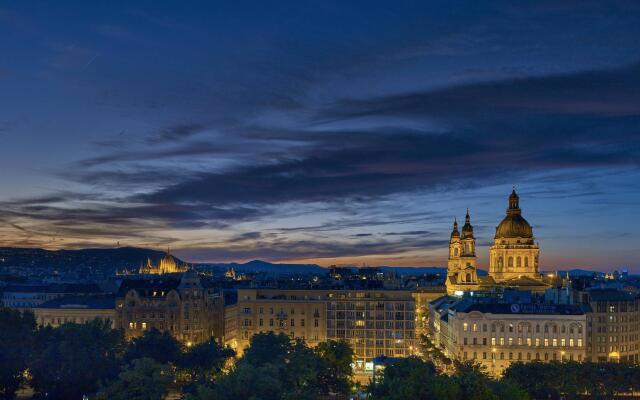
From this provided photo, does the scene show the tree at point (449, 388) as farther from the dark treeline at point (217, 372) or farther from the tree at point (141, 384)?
the tree at point (141, 384)

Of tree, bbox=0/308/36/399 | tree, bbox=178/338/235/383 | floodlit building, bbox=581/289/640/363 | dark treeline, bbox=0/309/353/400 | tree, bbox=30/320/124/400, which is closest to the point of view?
dark treeline, bbox=0/309/353/400

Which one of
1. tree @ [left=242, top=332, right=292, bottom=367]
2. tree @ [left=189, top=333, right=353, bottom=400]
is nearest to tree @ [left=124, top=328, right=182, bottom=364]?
tree @ [left=242, top=332, right=292, bottom=367]

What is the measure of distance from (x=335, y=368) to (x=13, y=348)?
50806mm

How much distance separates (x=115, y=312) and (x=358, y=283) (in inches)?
2206

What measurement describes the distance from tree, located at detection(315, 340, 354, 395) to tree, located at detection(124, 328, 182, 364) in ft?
80.1

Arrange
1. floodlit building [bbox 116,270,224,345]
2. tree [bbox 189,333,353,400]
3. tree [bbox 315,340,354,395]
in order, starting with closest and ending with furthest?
tree [bbox 189,333,353,400]
tree [bbox 315,340,354,395]
floodlit building [bbox 116,270,224,345]

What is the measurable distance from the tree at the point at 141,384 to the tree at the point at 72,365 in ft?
58.4

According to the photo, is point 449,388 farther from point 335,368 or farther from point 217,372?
point 217,372

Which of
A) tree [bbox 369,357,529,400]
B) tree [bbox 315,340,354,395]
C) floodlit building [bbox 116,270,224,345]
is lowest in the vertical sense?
tree [bbox 315,340,354,395]

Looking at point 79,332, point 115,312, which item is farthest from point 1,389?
point 115,312

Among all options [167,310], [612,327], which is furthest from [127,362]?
[612,327]

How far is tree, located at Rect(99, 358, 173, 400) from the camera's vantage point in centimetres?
10181

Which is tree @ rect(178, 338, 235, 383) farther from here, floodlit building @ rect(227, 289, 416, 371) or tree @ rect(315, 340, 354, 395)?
floodlit building @ rect(227, 289, 416, 371)

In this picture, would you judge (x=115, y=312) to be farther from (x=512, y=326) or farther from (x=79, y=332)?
(x=512, y=326)
